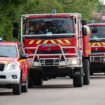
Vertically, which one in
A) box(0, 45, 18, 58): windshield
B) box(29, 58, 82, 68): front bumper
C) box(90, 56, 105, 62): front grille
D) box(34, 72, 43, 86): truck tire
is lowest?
box(34, 72, 43, 86): truck tire

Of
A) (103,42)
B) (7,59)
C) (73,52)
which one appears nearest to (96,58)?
(103,42)

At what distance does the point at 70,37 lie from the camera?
1026 inches

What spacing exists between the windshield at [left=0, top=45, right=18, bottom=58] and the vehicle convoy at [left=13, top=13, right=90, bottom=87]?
121 inches

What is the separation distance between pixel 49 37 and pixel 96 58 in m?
9.56

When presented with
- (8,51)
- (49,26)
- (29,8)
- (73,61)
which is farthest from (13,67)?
(29,8)

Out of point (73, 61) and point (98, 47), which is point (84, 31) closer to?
point (73, 61)

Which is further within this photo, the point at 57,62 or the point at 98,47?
the point at 98,47

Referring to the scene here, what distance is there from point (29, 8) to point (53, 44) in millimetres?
16472

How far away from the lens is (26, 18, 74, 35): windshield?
26.2 m

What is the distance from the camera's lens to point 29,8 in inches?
1662

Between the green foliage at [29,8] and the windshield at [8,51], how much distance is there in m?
7.10

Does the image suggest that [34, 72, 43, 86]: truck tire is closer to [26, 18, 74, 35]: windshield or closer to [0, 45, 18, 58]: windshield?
[26, 18, 74, 35]: windshield

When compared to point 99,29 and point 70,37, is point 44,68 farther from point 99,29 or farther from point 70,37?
point 99,29

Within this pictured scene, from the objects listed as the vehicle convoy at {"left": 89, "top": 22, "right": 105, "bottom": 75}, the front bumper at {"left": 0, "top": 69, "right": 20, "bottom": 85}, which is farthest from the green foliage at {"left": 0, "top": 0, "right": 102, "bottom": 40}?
the front bumper at {"left": 0, "top": 69, "right": 20, "bottom": 85}
